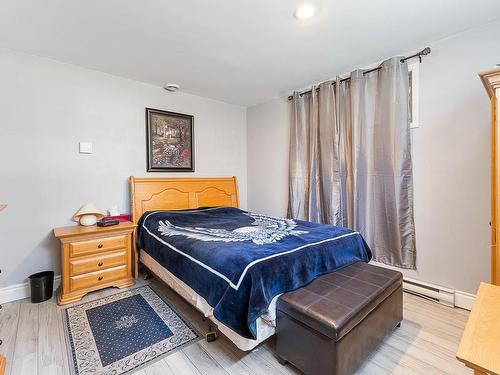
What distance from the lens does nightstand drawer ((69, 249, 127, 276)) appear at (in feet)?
7.45

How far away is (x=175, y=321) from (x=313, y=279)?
1.15 meters

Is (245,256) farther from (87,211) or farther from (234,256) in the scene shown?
(87,211)

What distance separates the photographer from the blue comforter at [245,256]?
4.68 ft

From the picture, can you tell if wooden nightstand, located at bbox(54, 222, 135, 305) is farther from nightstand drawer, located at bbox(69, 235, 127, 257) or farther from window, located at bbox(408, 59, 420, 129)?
window, located at bbox(408, 59, 420, 129)

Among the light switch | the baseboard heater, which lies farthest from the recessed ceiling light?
the baseboard heater

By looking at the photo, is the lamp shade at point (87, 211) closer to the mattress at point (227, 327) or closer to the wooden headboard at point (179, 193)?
the wooden headboard at point (179, 193)

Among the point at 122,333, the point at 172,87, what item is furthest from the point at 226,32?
the point at 122,333

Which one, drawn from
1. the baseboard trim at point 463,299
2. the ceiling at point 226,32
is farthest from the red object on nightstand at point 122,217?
the baseboard trim at point 463,299

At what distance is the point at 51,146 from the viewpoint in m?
2.48

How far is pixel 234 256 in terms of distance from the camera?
1585 millimetres

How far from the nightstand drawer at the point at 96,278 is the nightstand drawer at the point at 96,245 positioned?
0.73ft

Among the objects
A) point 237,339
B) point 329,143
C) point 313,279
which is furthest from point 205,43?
point 237,339

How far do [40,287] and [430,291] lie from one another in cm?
360

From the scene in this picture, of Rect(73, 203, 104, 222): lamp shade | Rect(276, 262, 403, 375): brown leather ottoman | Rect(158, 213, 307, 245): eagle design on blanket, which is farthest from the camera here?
Rect(73, 203, 104, 222): lamp shade
